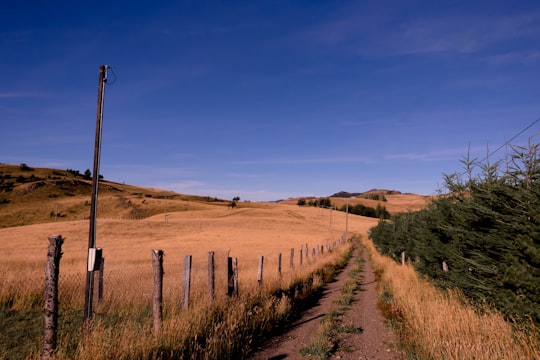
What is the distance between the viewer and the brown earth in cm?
696

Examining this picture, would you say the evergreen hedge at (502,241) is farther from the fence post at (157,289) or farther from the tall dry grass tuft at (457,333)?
the fence post at (157,289)

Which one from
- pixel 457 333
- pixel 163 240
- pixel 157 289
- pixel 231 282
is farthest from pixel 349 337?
pixel 163 240

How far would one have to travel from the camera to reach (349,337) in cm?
818

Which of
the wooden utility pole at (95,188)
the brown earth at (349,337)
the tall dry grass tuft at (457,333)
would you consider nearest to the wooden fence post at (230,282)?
the brown earth at (349,337)

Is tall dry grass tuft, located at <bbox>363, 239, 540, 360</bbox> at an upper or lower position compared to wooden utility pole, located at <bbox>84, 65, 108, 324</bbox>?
lower

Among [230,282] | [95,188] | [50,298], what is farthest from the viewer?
[230,282]

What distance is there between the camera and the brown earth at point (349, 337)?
22.8 feet

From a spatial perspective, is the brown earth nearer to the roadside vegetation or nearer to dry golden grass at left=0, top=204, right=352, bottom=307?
the roadside vegetation

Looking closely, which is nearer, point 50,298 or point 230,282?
point 50,298

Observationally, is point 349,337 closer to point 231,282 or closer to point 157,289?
point 231,282

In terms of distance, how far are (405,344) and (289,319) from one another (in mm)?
3402

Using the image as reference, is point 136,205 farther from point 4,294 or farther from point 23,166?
point 4,294

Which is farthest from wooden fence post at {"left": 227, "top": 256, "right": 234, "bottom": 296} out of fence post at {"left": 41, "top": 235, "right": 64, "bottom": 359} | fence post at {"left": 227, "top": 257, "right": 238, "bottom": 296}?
fence post at {"left": 41, "top": 235, "right": 64, "bottom": 359}

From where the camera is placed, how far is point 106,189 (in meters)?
116
